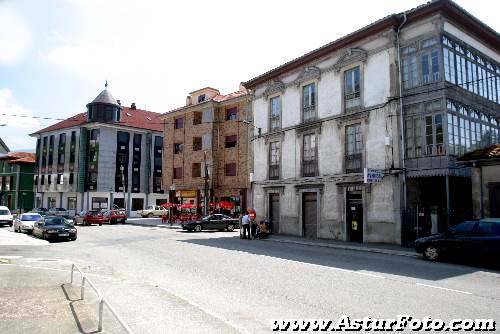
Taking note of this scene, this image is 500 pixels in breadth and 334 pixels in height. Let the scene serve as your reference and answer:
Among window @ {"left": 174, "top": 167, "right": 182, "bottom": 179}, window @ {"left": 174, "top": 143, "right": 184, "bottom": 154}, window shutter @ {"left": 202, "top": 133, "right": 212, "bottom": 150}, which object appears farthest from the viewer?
window @ {"left": 174, "top": 143, "right": 184, "bottom": 154}

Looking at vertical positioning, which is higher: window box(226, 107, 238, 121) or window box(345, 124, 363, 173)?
window box(226, 107, 238, 121)

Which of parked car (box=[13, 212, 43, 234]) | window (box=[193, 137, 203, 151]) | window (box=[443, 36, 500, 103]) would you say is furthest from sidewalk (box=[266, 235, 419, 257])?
window (box=[193, 137, 203, 151])

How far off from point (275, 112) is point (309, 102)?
11.3 ft

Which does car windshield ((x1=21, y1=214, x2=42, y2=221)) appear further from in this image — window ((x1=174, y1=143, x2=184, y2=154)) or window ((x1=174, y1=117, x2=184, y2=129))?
window ((x1=174, y1=117, x2=184, y2=129))

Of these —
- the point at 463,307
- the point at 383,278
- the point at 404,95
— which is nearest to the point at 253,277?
the point at 383,278

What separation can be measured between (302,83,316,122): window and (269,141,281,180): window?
307 centimetres

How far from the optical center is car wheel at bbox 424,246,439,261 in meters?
14.4

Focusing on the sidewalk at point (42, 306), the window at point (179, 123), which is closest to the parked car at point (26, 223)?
the sidewalk at point (42, 306)

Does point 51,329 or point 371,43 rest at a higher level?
point 371,43

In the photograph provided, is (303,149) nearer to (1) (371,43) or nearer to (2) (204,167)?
(1) (371,43)

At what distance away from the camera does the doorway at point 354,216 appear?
2136 centimetres

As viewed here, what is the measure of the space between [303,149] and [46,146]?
52279mm

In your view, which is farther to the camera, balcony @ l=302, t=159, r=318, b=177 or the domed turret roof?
the domed turret roof

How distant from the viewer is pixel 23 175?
65812 mm
